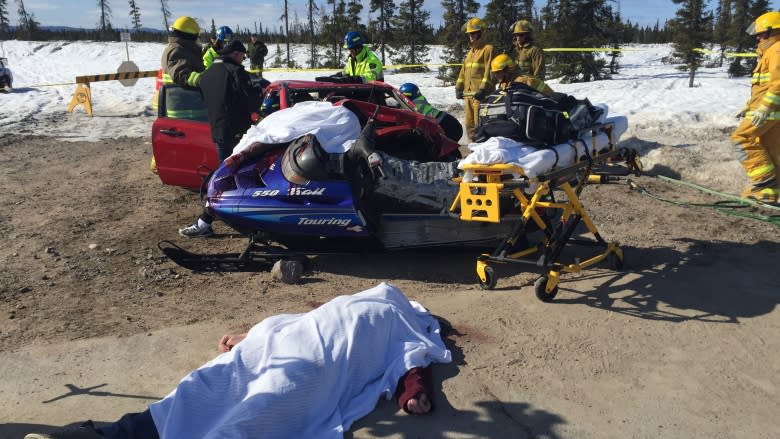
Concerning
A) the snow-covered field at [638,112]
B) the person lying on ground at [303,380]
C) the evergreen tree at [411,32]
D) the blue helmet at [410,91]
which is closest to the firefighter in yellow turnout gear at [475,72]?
the blue helmet at [410,91]

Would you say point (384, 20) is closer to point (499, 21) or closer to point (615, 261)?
point (499, 21)

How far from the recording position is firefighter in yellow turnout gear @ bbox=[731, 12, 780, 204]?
22.8 ft

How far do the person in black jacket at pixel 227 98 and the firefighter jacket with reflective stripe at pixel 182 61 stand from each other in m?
0.78

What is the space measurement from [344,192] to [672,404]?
116 inches

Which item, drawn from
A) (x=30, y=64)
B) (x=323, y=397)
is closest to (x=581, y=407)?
(x=323, y=397)

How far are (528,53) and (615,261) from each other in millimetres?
4520

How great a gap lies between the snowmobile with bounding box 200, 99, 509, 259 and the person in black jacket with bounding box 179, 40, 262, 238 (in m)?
0.89

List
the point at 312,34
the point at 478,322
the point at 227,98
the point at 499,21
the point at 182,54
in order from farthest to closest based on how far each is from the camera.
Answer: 1. the point at 312,34
2. the point at 499,21
3. the point at 182,54
4. the point at 227,98
5. the point at 478,322

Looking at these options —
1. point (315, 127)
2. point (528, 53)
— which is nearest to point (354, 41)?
point (528, 53)

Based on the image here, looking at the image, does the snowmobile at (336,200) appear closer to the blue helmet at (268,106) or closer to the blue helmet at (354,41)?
the blue helmet at (268,106)

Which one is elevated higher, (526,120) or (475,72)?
(475,72)

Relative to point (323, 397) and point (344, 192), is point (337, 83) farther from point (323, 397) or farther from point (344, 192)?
point (323, 397)

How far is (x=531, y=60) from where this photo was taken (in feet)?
29.6

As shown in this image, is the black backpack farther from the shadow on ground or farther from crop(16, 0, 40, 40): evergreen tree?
crop(16, 0, 40, 40): evergreen tree
